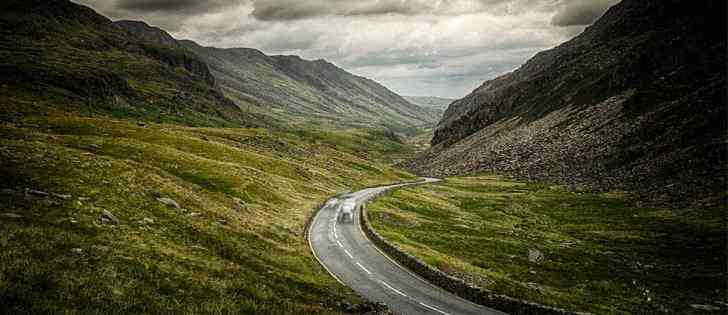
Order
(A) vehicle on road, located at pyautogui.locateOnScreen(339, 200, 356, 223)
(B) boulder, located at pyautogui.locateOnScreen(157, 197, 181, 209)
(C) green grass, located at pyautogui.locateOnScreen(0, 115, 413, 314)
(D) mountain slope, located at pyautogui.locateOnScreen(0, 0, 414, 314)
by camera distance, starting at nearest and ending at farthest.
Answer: (C) green grass, located at pyautogui.locateOnScreen(0, 115, 413, 314)
(D) mountain slope, located at pyautogui.locateOnScreen(0, 0, 414, 314)
(B) boulder, located at pyautogui.locateOnScreen(157, 197, 181, 209)
(A) vehicle on road, located at pyautogui.locateOnScreen(339, 200, 356, 223)

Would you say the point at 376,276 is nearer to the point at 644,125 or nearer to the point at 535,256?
the point at 535,256

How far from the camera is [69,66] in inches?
7751

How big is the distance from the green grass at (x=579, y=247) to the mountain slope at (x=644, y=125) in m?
12.0

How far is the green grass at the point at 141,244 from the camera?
19.0 meters

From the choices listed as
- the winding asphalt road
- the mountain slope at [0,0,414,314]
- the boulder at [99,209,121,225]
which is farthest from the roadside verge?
the boulder at [99,209,121,225]

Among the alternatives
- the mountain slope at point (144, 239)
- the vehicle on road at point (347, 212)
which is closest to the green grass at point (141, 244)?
the mountain slope at point (144, 239)

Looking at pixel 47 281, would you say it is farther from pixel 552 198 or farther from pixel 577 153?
pixel 577 153

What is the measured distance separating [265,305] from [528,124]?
605 feet

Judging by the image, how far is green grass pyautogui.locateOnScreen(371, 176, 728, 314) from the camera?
122ft

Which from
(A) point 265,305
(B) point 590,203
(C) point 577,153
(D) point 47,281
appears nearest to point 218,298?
(A) point 265,305

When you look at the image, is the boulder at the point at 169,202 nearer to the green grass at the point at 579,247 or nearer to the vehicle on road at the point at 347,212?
the green grass at the point at 579,247

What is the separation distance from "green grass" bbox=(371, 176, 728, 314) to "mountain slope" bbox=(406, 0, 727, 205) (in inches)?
471

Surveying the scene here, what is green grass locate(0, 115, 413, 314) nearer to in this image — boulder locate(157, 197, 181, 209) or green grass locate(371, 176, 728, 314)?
boulder locate(157, 197, 181, 209)

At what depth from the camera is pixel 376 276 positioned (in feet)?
120
